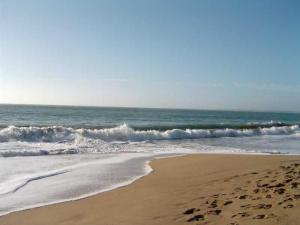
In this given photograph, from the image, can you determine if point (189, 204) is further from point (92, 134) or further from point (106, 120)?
point (106, 120)

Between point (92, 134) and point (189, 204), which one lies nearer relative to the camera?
point (189, 204)

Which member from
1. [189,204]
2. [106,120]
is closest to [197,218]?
[189,204]

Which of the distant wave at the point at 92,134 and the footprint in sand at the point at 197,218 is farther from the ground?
the footprint in sand at the point at 197,218

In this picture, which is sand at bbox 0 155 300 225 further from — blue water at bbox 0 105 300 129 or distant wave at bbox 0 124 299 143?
blue water at bbox 0 105 300 129

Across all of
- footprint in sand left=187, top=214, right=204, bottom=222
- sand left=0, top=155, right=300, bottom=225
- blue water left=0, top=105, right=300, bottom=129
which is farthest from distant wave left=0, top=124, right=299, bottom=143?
footprint in sand left=187, top=214, right=204, bottom=222

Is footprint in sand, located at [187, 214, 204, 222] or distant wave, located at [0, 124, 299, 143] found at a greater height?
footprint in sand, located at [187, 214, 204, 222]

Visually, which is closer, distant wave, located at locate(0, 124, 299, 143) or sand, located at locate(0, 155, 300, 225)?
sand, located at locate(0, 155, 300, 225)

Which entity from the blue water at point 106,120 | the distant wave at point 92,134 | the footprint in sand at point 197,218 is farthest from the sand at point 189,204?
the blue water at point 106,120

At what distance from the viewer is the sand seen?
18.2 ft

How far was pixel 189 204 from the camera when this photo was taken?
658 centimetres

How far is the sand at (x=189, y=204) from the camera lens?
5.55 metres

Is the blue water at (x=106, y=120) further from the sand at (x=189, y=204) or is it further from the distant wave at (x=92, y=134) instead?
the sand at (x=189, y=204)

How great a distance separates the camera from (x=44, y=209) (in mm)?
6688

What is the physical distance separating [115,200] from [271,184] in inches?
114
